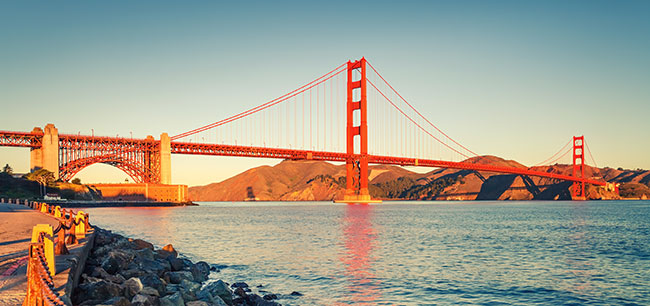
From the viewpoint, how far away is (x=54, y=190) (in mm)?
86750

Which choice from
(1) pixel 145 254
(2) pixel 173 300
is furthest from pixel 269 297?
(1) pixel 145 254

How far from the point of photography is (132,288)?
11695 mm

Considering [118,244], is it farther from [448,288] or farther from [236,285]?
[448,288]

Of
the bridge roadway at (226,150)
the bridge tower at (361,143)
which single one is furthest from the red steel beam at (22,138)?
the bridge tower at (361,143)

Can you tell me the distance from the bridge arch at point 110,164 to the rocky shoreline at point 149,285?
84686 mm

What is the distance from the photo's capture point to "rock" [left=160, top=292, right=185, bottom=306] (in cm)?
1152

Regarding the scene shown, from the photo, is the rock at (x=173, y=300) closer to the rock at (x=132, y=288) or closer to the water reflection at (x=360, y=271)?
the rock at (x=132, y=288)

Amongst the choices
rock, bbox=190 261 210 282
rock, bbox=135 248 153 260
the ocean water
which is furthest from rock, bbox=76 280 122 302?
rock, bbox=135 248 153 260

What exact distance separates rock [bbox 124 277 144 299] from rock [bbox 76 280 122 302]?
400 mm

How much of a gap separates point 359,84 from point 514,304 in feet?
331

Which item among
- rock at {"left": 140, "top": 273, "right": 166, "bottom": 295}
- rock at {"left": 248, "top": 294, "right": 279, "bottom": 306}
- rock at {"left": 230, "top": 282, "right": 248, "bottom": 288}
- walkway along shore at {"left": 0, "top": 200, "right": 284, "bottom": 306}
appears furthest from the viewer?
rock at {"left": 230, "top": 282, "right": 248, "bottom": 288}

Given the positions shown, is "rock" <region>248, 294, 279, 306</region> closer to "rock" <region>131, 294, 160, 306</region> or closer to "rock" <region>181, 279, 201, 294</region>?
"rock" <region>181, 279, 201, 294</region>

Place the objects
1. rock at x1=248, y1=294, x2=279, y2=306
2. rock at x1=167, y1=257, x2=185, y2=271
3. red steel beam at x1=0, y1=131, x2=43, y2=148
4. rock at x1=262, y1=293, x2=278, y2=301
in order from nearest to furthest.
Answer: rock at x1=248, y1=294, x2=279, y2=306 < rock at x1=262, y1=293, x2=278, y2=301 < rock at x1=167, y1=257, x2=185, y2=271 < red steel beam at x1=0, y1=131, x2=43, y2=148

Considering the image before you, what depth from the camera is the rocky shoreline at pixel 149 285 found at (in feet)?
34.8
